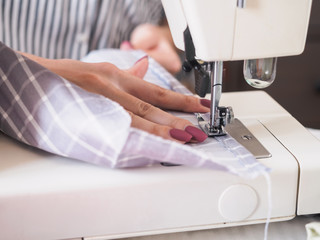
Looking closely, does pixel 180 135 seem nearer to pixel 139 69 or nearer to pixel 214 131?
pixel 214 131

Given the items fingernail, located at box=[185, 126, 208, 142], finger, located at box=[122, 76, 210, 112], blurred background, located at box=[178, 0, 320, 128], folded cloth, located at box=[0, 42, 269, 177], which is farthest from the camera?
blurred background, located at box=[178, 0, 320, 128]

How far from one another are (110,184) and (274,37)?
0.29 m

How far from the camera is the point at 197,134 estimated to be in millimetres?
685

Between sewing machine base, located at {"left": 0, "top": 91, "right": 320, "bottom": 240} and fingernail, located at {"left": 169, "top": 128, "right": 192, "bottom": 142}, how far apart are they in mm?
56

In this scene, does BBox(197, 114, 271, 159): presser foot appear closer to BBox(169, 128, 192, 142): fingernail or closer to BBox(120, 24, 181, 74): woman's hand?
BBox(169, 128, 192, 142): fingernail

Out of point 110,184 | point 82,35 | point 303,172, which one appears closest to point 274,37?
point 303,172

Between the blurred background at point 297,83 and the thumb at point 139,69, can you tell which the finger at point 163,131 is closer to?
the thumb at point 139,69

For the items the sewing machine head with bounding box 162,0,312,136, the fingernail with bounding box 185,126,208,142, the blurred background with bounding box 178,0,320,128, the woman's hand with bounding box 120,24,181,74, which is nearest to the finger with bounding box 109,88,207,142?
the fingernail with bounding box 185,126,208,142

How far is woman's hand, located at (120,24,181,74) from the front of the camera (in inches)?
54.5

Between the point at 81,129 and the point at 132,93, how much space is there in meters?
0.22

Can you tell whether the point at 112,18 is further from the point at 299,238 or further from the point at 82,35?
the point at 299,238

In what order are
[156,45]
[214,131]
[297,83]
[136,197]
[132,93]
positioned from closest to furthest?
[136,197]
[214,131]
[132,93]
[156,45]
[297,83]

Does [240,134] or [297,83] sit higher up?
[240,134]

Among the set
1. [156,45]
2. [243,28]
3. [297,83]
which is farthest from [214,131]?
[297,83]
